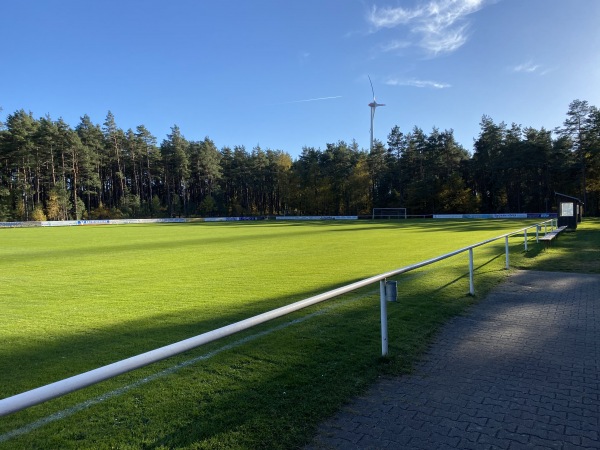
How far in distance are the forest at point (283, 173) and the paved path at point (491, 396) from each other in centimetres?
7166

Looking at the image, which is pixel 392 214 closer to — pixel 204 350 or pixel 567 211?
pixel 567 211

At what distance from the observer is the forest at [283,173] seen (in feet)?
236

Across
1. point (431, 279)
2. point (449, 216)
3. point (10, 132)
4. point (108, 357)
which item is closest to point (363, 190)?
point (449, 216)

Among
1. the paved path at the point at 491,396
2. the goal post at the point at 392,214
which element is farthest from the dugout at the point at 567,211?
the goal post at the point at 392,214

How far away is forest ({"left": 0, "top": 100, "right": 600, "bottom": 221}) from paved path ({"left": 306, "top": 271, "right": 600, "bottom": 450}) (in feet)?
235

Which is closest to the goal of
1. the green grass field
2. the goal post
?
the goal post

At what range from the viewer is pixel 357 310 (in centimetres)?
738

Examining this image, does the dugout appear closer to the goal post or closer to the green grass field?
the green grass field

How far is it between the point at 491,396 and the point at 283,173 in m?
99.1

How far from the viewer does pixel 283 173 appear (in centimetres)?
10169

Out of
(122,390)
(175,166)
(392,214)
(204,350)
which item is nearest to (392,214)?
(392,214)

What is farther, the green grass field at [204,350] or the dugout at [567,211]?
the dugout at [567,211]

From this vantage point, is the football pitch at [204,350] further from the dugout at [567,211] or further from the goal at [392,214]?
the goal at [392,214]

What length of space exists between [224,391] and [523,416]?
2.82 meters
